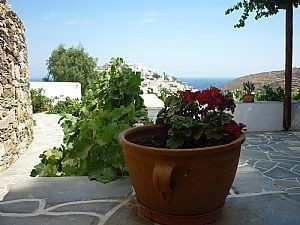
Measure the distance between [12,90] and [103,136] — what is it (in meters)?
3.71

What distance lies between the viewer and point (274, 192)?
164 cm

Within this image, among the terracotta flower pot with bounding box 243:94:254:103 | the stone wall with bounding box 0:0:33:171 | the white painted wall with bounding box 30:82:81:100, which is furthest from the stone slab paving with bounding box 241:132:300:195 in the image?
the white painted wall with bounding box 30:82:81:100

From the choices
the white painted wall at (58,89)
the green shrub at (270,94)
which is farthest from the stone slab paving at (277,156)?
the white painted wall at (58,89)

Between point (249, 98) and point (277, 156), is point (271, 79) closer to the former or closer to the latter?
point (249, 98)

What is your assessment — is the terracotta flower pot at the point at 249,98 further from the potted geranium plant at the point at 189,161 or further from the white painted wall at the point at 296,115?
the potted geranium plant at the point at 189,161

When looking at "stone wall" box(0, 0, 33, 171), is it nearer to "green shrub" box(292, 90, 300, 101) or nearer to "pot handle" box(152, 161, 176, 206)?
"pot handle" box(152, 161, 176, 206)

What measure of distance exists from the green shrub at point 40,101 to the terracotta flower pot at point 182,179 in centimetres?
980

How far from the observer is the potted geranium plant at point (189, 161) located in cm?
112

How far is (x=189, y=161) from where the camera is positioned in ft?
3.68

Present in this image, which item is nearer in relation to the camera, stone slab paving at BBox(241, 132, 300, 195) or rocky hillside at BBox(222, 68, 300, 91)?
stone slab paving at BBox(241, 132, 300, 195)

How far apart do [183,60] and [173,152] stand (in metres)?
12.1

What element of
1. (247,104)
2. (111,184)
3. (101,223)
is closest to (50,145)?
(247,104)

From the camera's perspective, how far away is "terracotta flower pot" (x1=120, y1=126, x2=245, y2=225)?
112cm

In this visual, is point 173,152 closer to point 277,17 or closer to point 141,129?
point 141,129
